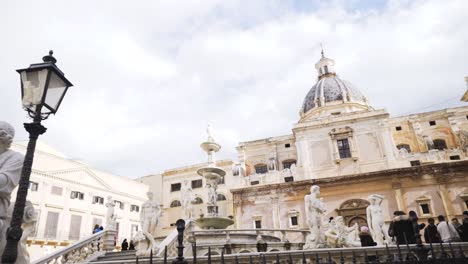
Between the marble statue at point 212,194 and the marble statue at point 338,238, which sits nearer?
the marble statue at point 338,238

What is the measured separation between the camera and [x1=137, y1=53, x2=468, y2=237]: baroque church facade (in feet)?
81.8

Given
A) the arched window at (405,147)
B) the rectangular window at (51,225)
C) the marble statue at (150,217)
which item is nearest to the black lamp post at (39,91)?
the marble statue at (150,217)

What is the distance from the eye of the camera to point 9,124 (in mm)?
4422

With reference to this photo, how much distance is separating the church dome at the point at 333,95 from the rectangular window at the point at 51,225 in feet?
85.9

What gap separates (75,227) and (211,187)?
18792 millimetres

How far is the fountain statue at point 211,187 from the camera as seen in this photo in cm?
1527

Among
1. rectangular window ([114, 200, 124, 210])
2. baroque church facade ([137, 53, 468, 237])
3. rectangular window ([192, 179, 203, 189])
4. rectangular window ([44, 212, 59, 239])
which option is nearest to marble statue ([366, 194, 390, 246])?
baroque church facade ([137, 53, 468, 237])

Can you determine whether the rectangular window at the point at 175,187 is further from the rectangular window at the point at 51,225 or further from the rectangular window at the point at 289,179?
the rectangular window at the point at 289,179

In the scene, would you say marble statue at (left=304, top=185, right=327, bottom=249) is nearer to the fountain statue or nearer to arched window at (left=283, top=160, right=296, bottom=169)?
the fountain statue

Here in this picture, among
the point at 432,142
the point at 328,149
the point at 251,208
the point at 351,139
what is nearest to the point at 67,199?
the point at 251,208

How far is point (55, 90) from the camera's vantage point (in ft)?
14.9

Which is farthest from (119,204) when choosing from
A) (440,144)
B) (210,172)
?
(440,144)

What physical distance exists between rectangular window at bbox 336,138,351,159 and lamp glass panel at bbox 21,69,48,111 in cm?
2675

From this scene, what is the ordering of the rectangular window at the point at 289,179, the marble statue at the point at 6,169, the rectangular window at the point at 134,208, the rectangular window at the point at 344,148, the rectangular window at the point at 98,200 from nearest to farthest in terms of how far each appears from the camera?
the marble statue at the point at 6,169 < the rectangular window at the point at 344,148 < the rectangular window at the point at 289,179 < the rectangular window at the point at 98,200 < the rectangular window at the point at 134,208
